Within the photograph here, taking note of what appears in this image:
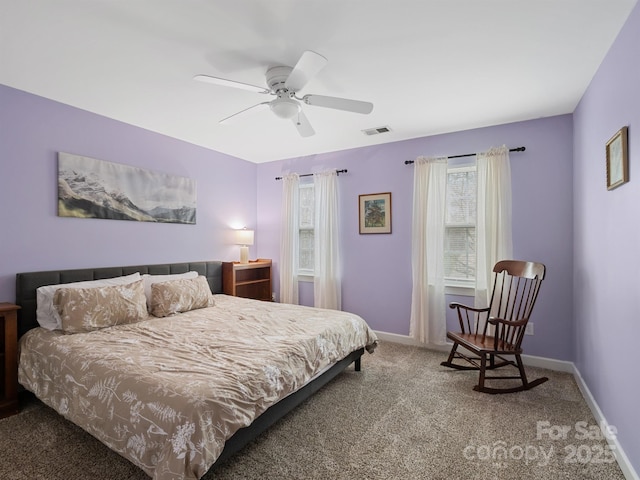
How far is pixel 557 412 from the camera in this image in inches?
94.6

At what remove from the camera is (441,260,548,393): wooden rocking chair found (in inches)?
106

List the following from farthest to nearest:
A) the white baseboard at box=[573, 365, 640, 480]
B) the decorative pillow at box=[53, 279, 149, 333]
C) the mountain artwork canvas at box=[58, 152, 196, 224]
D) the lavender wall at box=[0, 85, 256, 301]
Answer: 1. the mountain artwork canvas at box=[58, 152, 196, 224]
2. the lavender wall at box=[0, 85, 256, 301]
3. the decorative pillow at box=[53, 279, 149, 333]
4. the white baseboard at box=[573, 365, 640, 480]

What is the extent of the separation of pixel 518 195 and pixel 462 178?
60 cm

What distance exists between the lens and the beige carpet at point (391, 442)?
1806mm

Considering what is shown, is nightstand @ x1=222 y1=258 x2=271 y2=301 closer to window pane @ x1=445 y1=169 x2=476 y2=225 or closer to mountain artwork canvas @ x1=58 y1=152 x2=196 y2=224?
mountain artwork canvas @ x1=58 y1=152 x2=196 y2=224

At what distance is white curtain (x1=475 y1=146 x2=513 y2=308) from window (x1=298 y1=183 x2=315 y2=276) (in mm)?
2212

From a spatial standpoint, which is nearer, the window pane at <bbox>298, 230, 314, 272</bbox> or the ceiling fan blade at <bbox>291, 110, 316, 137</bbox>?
the ceiling fan blade at <bbox>291, 110, 316, 137</bbox>

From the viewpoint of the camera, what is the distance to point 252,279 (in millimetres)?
4922

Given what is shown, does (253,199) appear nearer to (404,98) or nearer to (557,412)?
(404,98)

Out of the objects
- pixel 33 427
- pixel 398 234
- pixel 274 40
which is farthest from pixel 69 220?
pixel 398 234

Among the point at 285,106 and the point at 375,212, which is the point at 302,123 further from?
the point at 375,212

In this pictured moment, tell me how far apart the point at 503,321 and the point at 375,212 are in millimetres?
2029

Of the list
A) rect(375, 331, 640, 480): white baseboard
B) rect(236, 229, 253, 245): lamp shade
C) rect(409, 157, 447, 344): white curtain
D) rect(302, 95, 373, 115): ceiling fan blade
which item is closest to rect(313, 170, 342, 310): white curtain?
rect(375, 331, 640, 480): white baseboard

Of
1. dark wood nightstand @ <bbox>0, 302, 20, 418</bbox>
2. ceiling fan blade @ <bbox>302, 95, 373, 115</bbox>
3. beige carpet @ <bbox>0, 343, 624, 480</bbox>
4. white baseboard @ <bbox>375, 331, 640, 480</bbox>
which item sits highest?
ceiling fan blade @ <bbox>302, 95, 373, 115</bbox>
